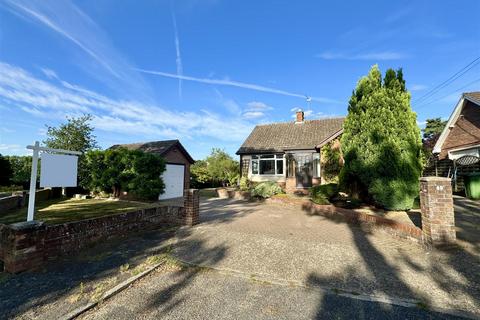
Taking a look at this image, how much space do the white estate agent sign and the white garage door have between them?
9.03m

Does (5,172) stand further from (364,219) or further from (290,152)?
(364,219)

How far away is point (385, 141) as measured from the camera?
742 cm

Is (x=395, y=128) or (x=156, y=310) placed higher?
(x=395, y=128)

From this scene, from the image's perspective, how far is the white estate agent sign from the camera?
4422 mm

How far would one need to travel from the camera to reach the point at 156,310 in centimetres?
312

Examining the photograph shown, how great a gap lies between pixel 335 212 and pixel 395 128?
10.9 feet

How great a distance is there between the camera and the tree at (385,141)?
280 inches

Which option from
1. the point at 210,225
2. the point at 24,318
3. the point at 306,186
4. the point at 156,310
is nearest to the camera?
the point at 24,318

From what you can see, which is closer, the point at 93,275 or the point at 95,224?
the point at 93,275

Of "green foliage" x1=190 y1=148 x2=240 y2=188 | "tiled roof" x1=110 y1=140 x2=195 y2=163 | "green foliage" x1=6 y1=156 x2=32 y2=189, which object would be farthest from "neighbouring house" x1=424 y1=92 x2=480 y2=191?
"green foliage" x1=6 y1=156 x2=32 y2=189

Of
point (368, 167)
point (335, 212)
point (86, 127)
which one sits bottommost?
→ point (335, 212)

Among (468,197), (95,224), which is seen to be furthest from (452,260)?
(468,197)

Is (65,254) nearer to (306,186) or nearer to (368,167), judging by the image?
(368,167)

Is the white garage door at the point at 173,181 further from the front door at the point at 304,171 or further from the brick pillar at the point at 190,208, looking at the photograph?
the front door at the point at 304,171
